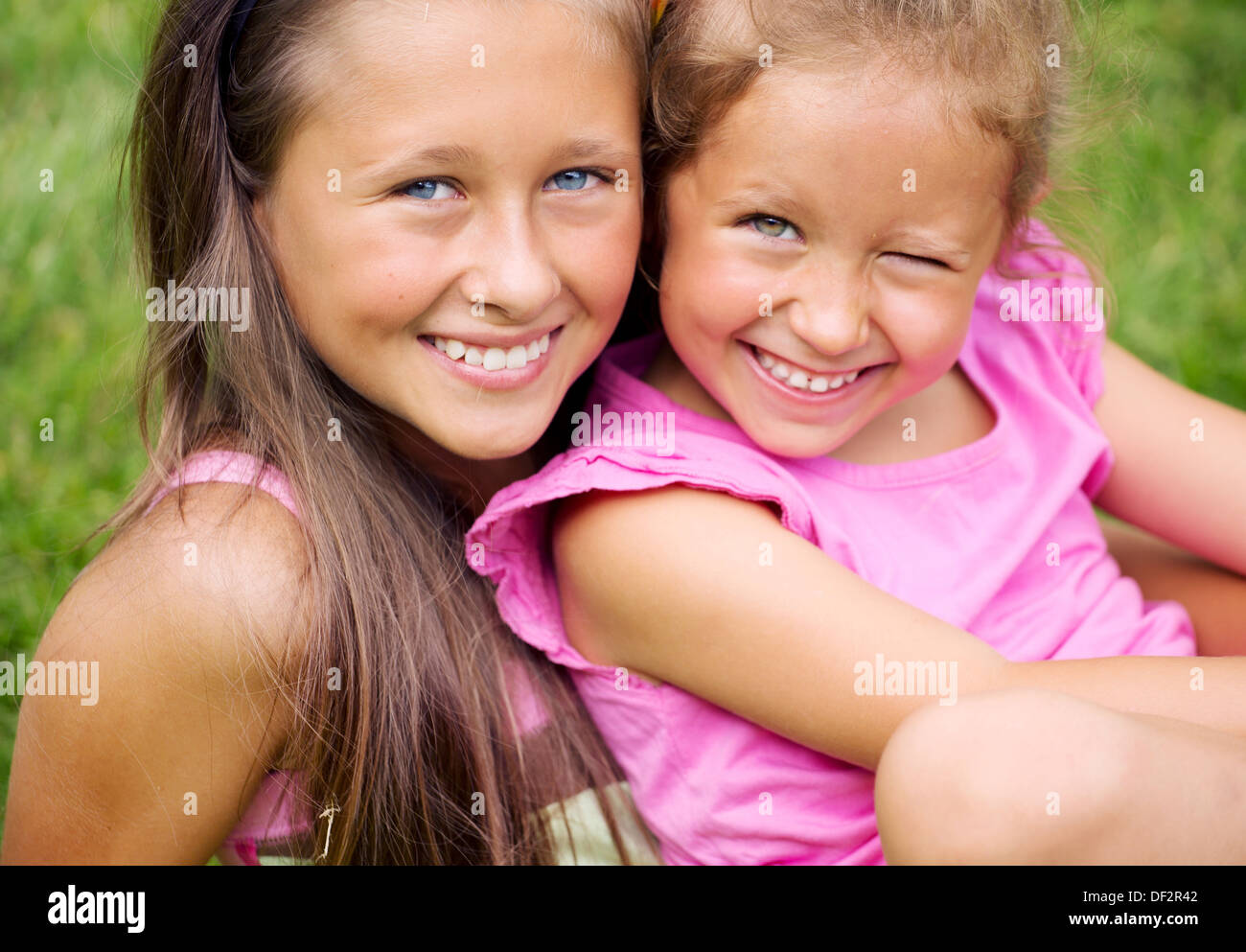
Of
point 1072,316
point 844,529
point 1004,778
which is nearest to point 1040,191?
point 1072,316

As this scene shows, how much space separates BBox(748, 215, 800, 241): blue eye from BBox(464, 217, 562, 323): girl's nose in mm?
284

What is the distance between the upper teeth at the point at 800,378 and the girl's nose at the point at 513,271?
33 centimetres

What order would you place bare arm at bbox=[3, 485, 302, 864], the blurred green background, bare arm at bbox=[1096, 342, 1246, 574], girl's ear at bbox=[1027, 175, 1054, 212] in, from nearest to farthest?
1. bare arm at bbox=[3, 485, 302, 864]
2. girl's ear at bbox=[1027, 175, 1054, 212]
3. bare arm at bbox=[1096, 342, 1246, 574]
4. the blurred green background

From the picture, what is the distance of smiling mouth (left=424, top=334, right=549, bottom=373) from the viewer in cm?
191

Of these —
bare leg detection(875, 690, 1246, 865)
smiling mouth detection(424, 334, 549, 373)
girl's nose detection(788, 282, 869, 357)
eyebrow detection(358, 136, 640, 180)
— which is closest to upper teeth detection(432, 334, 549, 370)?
smiling mouth detection(424, 334, 549, 373)

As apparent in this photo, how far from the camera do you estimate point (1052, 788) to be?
1517 millimetres

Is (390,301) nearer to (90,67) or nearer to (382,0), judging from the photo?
(382,0)

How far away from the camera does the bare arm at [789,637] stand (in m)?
1.76

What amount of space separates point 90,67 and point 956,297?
308 cm

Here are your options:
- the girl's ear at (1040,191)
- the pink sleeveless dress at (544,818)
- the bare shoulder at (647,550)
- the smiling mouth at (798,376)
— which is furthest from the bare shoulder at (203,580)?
the girl's ear at (1040,191)

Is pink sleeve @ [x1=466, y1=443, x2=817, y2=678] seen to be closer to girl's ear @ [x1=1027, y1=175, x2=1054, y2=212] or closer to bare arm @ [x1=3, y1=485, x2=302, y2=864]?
bare arm @ [x1=3, y1=485, x2=302, y2=864]

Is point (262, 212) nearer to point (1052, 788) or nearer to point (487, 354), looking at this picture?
point (487, 354)

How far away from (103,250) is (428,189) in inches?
81.4
